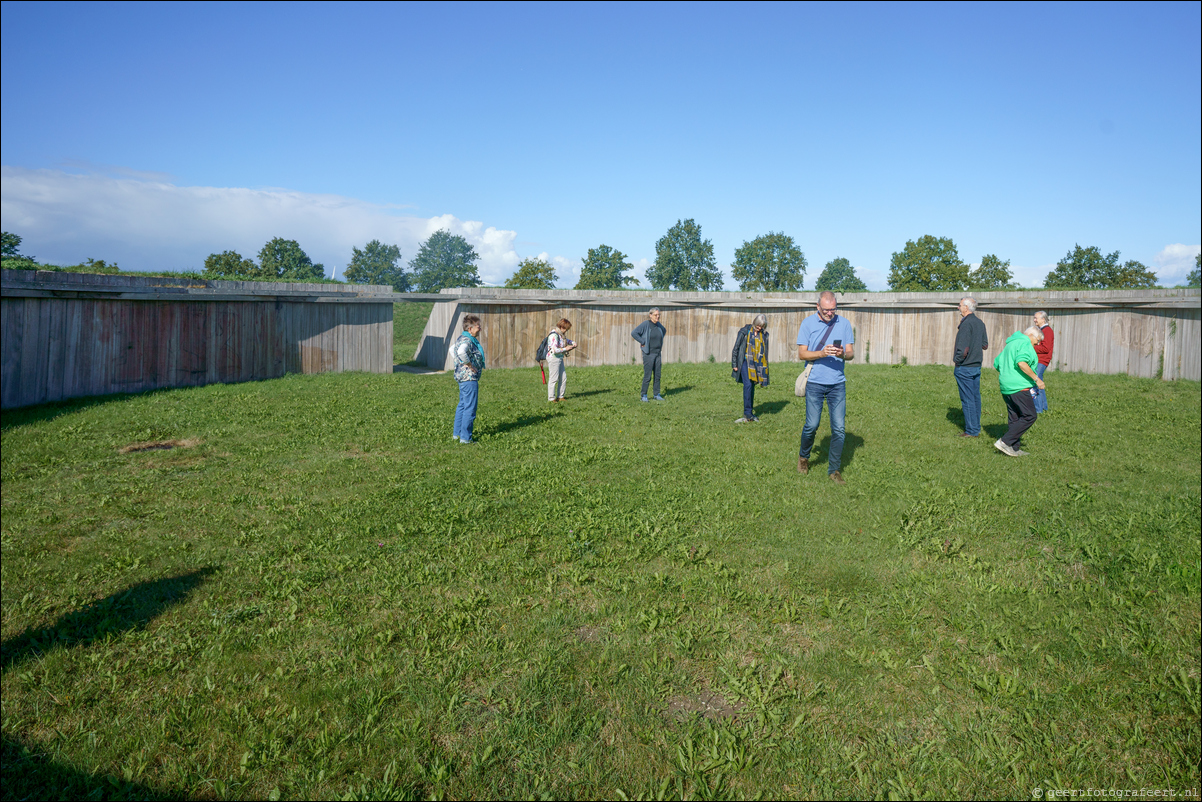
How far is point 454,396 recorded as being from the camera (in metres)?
14.1

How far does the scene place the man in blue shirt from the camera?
7512mm

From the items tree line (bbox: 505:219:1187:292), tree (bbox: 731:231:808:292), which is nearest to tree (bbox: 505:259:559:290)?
tree line (bbox: 505:219:1187:292)

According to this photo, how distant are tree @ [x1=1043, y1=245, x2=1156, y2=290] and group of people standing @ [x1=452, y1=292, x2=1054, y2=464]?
1987 inches

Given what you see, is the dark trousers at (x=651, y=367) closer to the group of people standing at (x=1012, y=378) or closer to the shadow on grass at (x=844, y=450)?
the shadow on grass at (x=844, y=450)

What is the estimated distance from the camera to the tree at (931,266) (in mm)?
54281

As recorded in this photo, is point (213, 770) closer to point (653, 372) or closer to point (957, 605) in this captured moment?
point (957, 605)

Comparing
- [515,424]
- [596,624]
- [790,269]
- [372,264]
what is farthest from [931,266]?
A: [372,264]

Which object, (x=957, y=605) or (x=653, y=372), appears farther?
(x=653, y=372)

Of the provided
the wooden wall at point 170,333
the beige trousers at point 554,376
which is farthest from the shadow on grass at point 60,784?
the wooden wall at point 170,333

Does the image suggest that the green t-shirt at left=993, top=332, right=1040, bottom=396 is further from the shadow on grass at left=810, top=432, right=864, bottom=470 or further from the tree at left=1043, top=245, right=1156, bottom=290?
the tree at left=1043, top=245, right=1156, bottom=290

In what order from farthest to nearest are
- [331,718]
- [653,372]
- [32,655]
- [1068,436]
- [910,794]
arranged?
[653,372], [1068,436], [32,655], [331,718], [910,794]

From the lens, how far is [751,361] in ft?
36.5

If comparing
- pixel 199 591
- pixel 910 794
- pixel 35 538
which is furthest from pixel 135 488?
pixel 910 794

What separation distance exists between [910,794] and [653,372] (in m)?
11.0
